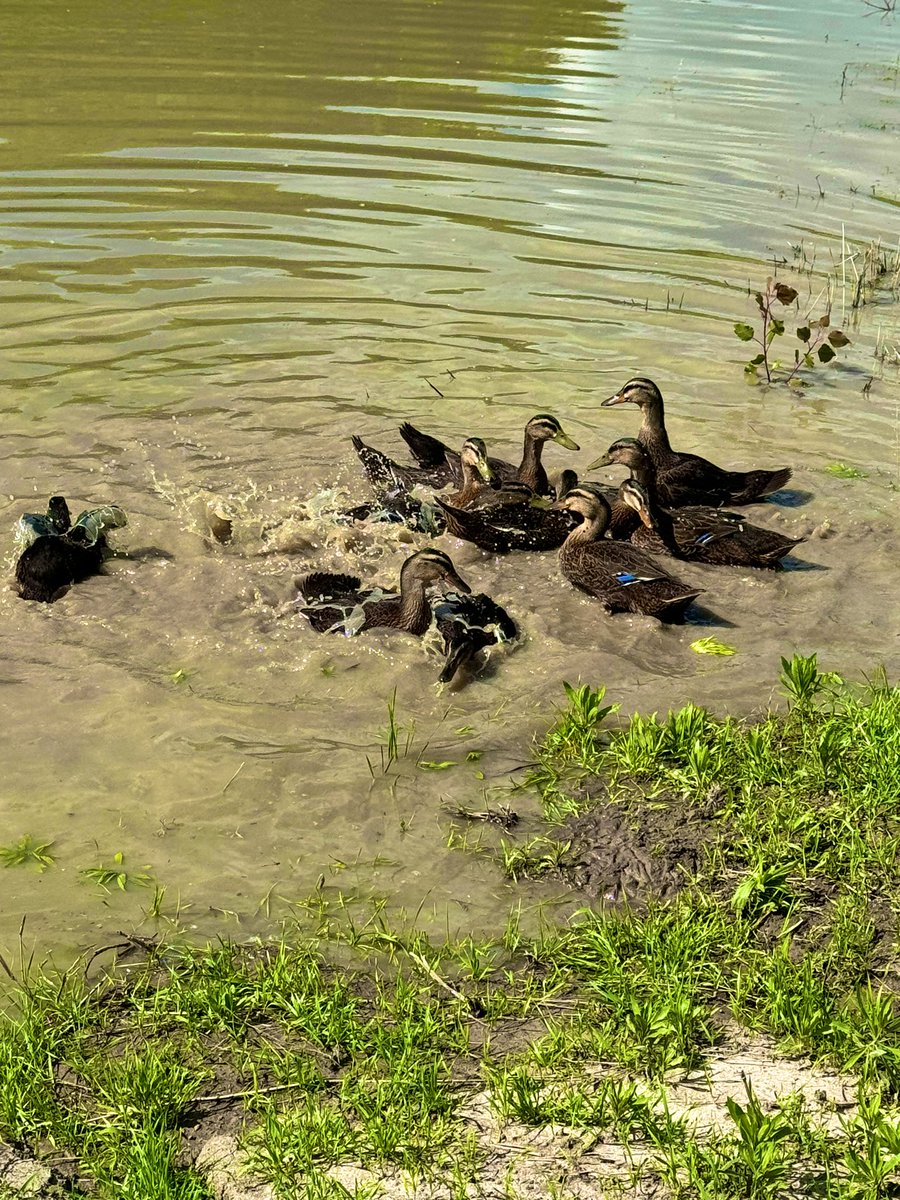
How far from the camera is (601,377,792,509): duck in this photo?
9.07m

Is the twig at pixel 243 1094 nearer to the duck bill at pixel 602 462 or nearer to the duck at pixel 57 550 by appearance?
the duck at pixel 57 550

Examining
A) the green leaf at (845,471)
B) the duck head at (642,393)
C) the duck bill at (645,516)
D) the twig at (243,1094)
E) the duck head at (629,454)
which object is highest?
the duck head at (642,393)

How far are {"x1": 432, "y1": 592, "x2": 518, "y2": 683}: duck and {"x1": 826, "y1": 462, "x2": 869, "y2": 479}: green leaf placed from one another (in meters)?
3.38

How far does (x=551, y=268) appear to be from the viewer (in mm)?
13273

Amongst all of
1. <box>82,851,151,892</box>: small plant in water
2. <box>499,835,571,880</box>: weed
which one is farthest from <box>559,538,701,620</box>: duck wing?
<box>82,851,151,892</box>: small plant in water

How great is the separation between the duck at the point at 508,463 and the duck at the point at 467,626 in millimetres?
1518

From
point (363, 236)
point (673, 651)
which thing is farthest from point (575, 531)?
point (363, 236)

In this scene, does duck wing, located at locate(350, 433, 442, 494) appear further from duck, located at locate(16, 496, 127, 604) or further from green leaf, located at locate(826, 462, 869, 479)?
green leaf, located at locate(826, 462, 869, 479)

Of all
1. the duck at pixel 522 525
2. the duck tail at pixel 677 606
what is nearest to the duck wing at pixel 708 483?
the duck at pixel 522 525

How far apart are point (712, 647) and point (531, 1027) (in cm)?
319

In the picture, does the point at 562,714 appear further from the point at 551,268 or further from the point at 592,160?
the point at 592,160

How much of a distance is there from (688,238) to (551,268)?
6.03 feet

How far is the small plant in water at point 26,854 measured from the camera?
5559 millimetres

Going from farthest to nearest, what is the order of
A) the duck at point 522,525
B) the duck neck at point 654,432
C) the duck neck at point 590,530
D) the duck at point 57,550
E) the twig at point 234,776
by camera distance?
1. the duck neck at point 654,432
2. the duck at point 522,525
3. the duck neck at point 590,530
4. the duck at point 57,550
5. the twig at point 234,776
